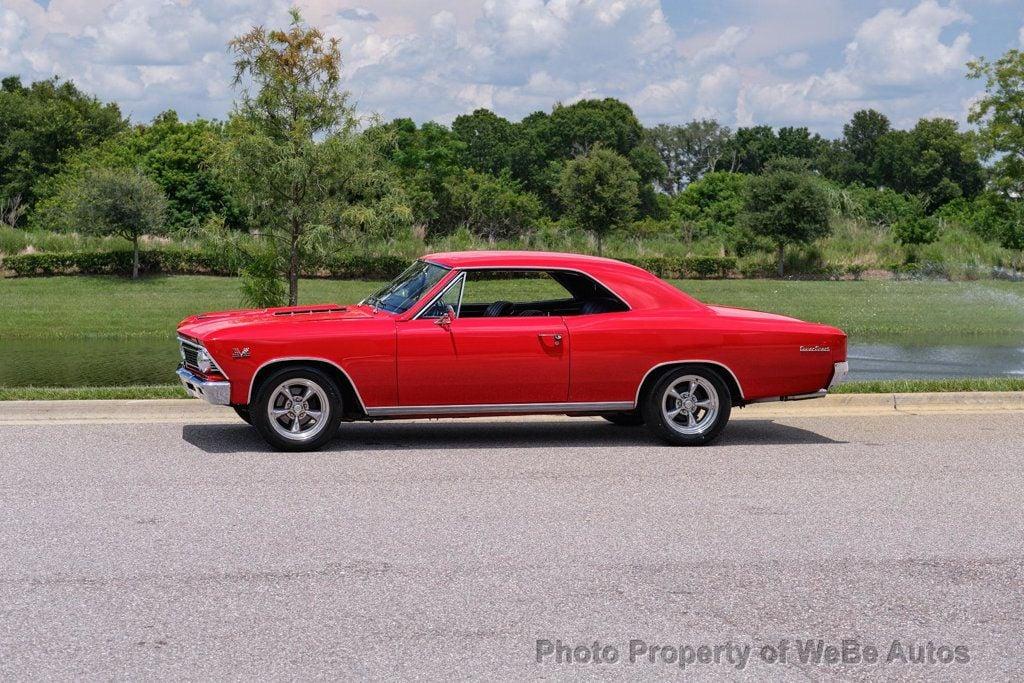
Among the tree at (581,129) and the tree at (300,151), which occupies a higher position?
the tree at (581,129)

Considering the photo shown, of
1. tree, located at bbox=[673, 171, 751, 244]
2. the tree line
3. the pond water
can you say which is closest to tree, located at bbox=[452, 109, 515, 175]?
the tree line

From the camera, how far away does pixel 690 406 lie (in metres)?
10.1

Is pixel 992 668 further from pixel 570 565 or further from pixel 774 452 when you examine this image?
pixel 774 452

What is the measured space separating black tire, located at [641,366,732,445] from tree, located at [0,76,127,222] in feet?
197

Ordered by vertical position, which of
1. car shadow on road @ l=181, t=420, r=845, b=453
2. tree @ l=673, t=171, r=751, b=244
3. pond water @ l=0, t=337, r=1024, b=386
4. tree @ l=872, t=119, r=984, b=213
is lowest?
pond water @ l=0, t=337, r=1024, b=386

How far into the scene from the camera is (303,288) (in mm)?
36438

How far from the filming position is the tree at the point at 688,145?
12675 cm

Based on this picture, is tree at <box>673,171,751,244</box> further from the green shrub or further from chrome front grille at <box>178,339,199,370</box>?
chrome front grille at <box>178,339,199,370</box>

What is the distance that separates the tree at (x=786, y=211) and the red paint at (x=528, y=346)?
38.5m

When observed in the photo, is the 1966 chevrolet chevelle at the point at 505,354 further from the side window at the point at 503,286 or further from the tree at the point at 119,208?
the tree at the point at 119,208

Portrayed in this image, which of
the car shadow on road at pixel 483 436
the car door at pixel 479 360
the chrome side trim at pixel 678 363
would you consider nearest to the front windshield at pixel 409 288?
the car door at pixel 479 360

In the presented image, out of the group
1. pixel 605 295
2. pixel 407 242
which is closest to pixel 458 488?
pixel 605 295

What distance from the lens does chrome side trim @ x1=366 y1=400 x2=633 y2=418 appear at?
383 inches

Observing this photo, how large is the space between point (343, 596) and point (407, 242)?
38831 millimetres
